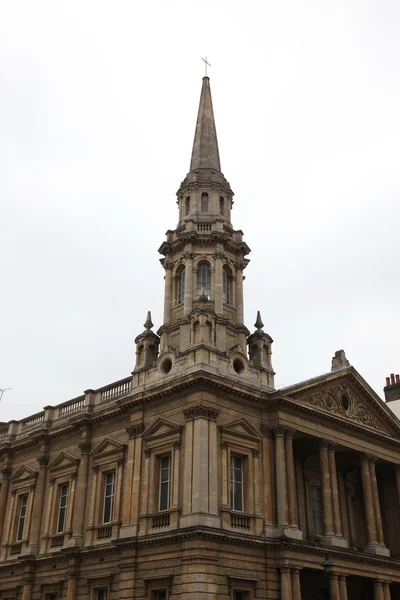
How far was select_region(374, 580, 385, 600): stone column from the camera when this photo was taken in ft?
111

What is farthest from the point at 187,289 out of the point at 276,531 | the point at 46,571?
the point at 46,571

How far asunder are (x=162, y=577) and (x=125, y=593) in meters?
2.37

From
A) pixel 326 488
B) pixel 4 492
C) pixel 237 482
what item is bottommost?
pixel 237 482

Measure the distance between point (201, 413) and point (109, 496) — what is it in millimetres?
7723

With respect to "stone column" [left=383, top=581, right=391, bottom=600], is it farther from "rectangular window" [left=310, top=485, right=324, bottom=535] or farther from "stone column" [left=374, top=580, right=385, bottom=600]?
"rectangular window" [left=310, top=485, right=324, bottom=535]

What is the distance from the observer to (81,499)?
34594 millimetres

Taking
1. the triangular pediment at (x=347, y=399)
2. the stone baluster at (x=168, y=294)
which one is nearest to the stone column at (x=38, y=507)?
the stone baluster at (x=168, y=294)

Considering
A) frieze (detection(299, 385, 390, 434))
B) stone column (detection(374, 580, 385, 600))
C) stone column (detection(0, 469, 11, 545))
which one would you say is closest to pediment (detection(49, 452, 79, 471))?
stone column (detection(0, 469, 11, 545))

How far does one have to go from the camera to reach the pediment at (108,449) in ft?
111

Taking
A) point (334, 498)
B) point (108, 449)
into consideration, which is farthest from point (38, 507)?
point (334, 498)

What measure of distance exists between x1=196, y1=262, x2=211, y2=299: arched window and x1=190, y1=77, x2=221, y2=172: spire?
6846 mm

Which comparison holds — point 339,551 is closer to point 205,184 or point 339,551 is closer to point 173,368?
point 173,368

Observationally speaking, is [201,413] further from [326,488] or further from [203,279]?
[203,279]

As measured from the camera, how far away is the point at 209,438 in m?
29.5
